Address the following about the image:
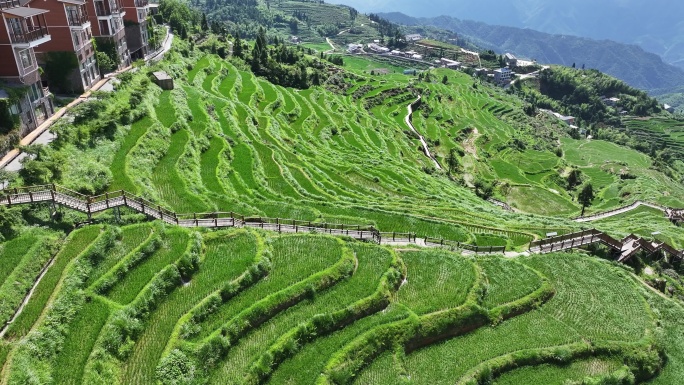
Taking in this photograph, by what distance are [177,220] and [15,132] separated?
815 inches

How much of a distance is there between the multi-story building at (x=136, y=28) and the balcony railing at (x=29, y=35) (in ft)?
114

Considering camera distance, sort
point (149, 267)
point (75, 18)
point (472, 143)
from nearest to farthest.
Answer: point (149, 267), point (75, 18), point (472, 143)

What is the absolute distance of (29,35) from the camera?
4972 cm

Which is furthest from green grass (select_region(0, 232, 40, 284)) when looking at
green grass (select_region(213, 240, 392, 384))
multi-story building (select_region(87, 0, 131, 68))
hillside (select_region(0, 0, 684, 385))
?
multi-story building (select_region(87, 0, 131, 68))

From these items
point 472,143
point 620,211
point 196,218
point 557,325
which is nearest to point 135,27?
point 196,218

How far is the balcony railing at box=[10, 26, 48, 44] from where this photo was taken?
4738 centimetres

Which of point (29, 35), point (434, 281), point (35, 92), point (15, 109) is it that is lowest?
point (434, 281)

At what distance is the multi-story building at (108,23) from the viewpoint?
233 ft

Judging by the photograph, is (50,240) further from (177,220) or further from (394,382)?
(394,382)

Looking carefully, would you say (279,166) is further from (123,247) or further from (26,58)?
(26,58)

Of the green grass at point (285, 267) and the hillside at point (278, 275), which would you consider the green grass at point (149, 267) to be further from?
the green grass at point (285, 267)

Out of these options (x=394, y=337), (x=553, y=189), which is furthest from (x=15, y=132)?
(x=553, y=189)

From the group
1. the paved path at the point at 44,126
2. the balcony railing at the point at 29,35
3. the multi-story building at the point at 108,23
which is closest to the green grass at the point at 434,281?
the paved path at the point at 44,126

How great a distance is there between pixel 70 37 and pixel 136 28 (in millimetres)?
30636
